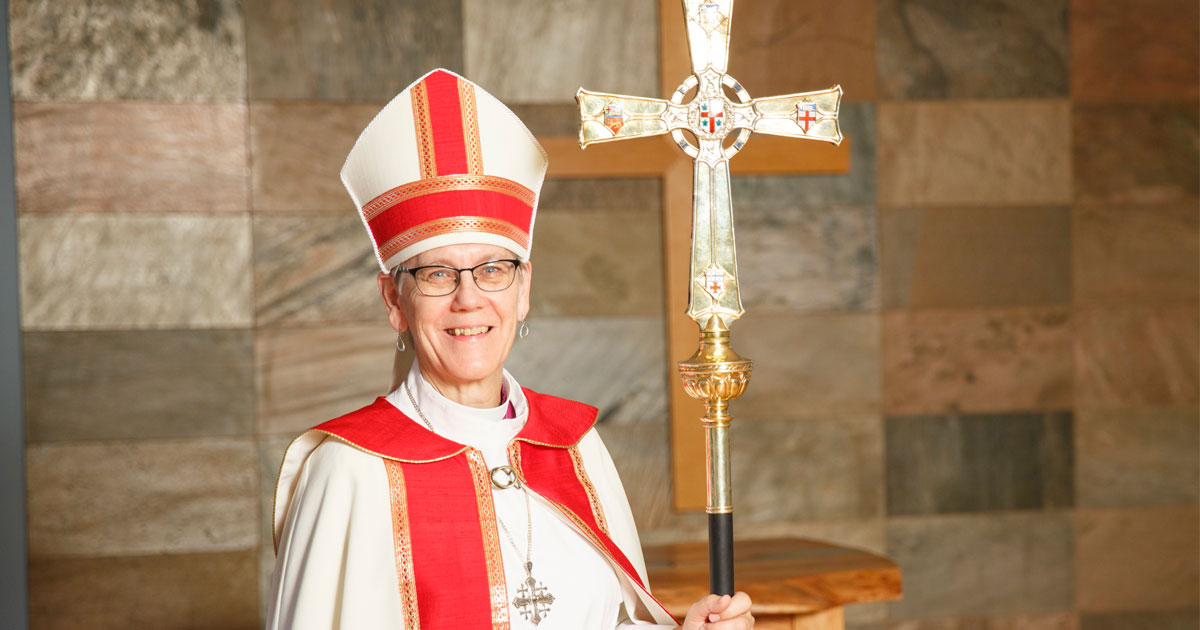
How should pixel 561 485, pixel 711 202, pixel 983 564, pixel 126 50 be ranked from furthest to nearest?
pixel 983 564, pixel 126 50, pixel 561 485, pixel 711 202

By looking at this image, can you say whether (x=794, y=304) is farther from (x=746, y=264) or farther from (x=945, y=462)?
(x=945, y=462)

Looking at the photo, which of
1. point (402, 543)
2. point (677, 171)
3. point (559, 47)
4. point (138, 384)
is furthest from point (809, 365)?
point (402, 543)

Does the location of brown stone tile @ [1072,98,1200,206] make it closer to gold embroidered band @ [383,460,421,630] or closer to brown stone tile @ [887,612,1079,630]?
brown stone tile @ [887,612,1079,630]

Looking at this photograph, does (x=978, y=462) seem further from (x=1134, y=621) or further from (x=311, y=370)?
(x=311, y=370)

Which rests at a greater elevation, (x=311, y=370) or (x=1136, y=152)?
(x=1136, y=152)

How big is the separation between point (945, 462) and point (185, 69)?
3236mm

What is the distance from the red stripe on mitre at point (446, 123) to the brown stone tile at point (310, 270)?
2.21 metres

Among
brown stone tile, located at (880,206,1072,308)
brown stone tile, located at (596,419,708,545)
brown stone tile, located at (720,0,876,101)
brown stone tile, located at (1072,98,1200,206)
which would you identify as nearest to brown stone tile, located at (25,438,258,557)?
brown stone tile, located at (596,419,708,545)

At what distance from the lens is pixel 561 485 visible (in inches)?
83.0

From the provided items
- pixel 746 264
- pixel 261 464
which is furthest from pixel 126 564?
pixel 746 264

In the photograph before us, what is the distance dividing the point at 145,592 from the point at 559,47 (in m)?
2.50

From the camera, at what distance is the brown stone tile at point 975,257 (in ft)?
14.8

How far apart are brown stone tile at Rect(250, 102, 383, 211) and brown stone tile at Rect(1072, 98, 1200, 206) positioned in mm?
2790

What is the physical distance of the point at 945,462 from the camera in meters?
4.59
